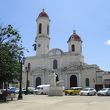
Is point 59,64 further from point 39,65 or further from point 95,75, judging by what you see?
point 95,75

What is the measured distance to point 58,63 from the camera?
84.6 metres

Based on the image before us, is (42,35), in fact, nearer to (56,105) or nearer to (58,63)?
(58,63)

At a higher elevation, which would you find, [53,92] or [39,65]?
[39,65]

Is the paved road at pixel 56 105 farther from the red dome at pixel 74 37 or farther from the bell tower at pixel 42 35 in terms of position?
the bell tower at pixel 42 35

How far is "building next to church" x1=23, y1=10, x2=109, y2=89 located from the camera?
260 feet

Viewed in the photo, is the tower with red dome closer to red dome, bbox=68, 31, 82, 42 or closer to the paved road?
red dome, bbox=68, 31, 82, 42

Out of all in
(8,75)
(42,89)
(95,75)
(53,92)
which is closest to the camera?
(8,75)

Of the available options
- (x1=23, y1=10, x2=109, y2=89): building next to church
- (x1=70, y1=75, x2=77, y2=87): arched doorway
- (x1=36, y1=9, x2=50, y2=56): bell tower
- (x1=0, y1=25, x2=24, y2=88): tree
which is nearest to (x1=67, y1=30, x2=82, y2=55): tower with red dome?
(x1=23, y1=10, x2=109, y2=89): building next to church

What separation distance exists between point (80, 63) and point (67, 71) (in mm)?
4502

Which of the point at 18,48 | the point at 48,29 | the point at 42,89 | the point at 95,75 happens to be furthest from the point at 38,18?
the point at 18,48

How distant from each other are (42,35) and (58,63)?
1004 cm

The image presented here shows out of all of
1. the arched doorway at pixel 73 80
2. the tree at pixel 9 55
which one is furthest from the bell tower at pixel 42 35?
the tree at pixel 9 55

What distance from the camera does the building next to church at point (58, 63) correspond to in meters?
79.1

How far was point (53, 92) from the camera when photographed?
149 feet
